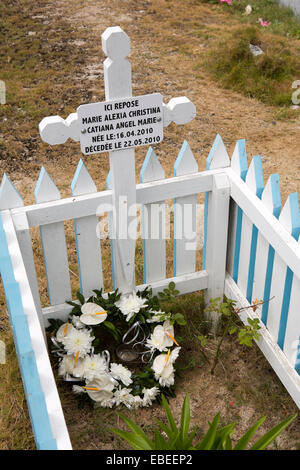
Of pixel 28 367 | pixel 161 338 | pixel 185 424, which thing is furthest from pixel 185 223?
pixel 28 367

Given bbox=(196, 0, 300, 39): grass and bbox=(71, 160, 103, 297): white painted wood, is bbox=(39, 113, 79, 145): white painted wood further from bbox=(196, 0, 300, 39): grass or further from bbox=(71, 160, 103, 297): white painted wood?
bbox=(196, 0, 300, 39): grass

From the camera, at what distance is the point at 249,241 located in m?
2.89

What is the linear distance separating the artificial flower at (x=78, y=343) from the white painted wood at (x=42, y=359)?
0.59m

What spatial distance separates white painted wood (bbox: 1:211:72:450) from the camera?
5.65 feet

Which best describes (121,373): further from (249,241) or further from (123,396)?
(249,241)

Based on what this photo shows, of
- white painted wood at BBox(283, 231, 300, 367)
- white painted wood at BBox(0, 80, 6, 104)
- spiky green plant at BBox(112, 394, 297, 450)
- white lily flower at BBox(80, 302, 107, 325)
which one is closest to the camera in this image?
spiky green plant at BBox(112, 394, 297, 450)

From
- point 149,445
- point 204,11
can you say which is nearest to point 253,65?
point 204,11

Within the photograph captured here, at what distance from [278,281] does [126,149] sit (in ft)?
2.95

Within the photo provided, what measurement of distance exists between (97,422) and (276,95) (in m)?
4.03

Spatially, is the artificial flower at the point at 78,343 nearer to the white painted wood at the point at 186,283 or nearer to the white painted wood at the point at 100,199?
the white painted wood at the point at 186,283

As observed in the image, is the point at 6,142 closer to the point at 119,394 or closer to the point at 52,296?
the point at 52,296

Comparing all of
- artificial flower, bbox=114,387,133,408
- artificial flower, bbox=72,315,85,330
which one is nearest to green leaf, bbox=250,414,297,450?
artificial flower, bbox=114,387,133,408

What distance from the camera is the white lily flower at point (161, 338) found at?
2889 mm

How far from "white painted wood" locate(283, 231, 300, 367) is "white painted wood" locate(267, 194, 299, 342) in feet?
0.27
